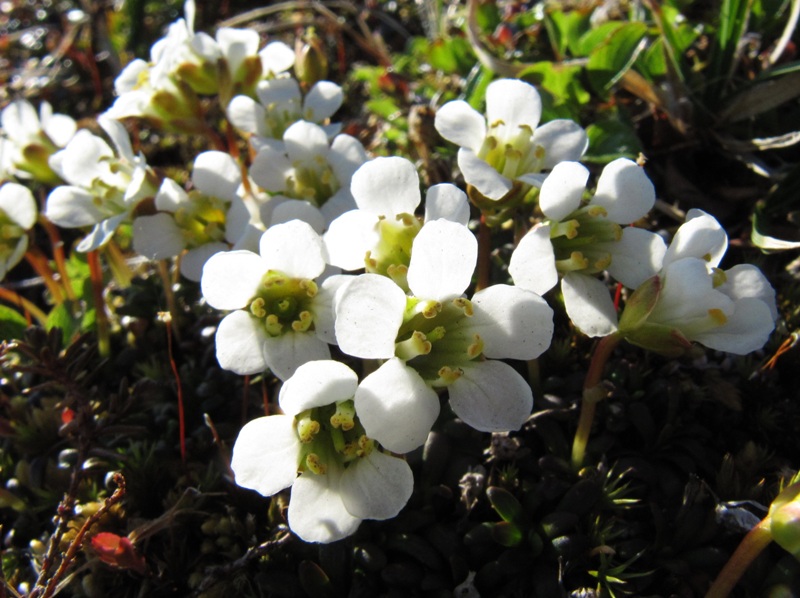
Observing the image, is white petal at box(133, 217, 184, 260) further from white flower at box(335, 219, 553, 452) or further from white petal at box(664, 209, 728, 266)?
white petal at box(664, 209, 728, 266)

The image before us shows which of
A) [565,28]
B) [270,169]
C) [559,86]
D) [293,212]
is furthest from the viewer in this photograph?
[565,28]

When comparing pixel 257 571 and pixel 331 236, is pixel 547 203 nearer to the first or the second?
pixel 331 236

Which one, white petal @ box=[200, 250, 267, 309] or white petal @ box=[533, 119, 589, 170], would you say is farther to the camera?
white petal @ box=[533, 119, 589, 170]

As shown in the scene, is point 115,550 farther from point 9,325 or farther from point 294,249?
point 9,325

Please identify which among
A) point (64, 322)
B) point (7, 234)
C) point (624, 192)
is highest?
point (624, 192)

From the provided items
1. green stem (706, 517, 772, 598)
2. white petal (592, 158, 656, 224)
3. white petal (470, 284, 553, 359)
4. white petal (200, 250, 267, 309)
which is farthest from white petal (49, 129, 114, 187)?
green stem (706, 517, 772, 598)

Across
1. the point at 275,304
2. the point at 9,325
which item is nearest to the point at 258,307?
the point at 275,304

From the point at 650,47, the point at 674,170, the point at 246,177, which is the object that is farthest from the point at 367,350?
the point at 650,47

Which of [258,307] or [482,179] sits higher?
[482,179]
